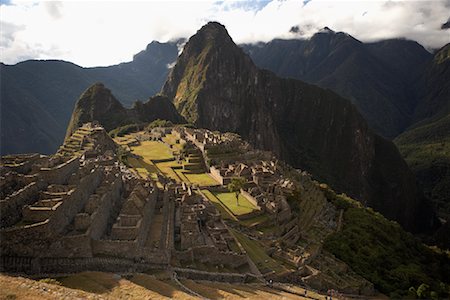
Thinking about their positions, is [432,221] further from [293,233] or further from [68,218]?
[68,218]

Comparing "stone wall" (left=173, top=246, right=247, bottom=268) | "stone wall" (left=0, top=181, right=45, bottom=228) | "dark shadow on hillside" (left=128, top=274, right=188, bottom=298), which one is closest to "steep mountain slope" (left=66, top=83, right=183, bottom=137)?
"stone wall" (left=0, top=181, right=45, bottom=228)

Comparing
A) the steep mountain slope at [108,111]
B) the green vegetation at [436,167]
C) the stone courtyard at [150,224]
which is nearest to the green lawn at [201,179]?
the stone courtyard at [150,224]

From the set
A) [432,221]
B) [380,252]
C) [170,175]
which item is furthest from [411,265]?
[432,221]

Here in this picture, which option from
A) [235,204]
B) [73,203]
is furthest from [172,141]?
[73,203]

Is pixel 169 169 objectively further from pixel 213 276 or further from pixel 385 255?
pixel 213 276

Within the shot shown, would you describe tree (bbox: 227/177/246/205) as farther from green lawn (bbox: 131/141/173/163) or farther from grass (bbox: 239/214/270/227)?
green lawn (bbox: 131/141/173/163)

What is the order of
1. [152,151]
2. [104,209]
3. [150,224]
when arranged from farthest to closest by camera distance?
[152,151], [150,224], [104,209]
